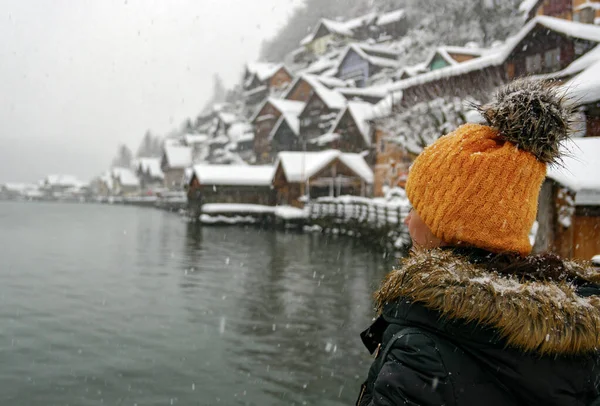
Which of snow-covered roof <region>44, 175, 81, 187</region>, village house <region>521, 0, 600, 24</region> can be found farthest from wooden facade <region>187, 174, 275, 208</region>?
snow-covered roof <region>44, 175, 81, 187</region>

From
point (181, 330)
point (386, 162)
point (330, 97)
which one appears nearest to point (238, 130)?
point (330, 97)

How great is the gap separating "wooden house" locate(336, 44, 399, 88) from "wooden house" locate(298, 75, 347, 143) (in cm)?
602

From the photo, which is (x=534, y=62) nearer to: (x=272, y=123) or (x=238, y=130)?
(x=272, y=123)

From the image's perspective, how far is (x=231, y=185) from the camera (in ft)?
116

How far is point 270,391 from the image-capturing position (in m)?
5.66

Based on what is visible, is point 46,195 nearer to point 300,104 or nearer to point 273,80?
point 273,80

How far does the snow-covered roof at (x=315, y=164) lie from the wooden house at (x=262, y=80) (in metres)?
24.5

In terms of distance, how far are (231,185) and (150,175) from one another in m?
51.6

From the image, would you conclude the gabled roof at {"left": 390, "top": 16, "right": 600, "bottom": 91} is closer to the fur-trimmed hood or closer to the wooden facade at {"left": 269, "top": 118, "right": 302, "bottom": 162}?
the wooden facade at {"left": 269, "top": 118, "right": 302, "bottom": 162}

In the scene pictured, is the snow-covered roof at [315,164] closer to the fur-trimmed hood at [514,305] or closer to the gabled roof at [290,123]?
the gabled roof at [290,123]

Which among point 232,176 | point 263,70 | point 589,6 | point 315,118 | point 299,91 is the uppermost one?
point 263,70

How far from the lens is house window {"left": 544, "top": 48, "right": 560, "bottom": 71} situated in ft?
67.6

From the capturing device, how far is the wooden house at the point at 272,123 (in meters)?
44.8

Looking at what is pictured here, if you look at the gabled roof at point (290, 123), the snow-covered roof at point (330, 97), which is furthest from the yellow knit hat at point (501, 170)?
the gabled roof at point (290, 123)
